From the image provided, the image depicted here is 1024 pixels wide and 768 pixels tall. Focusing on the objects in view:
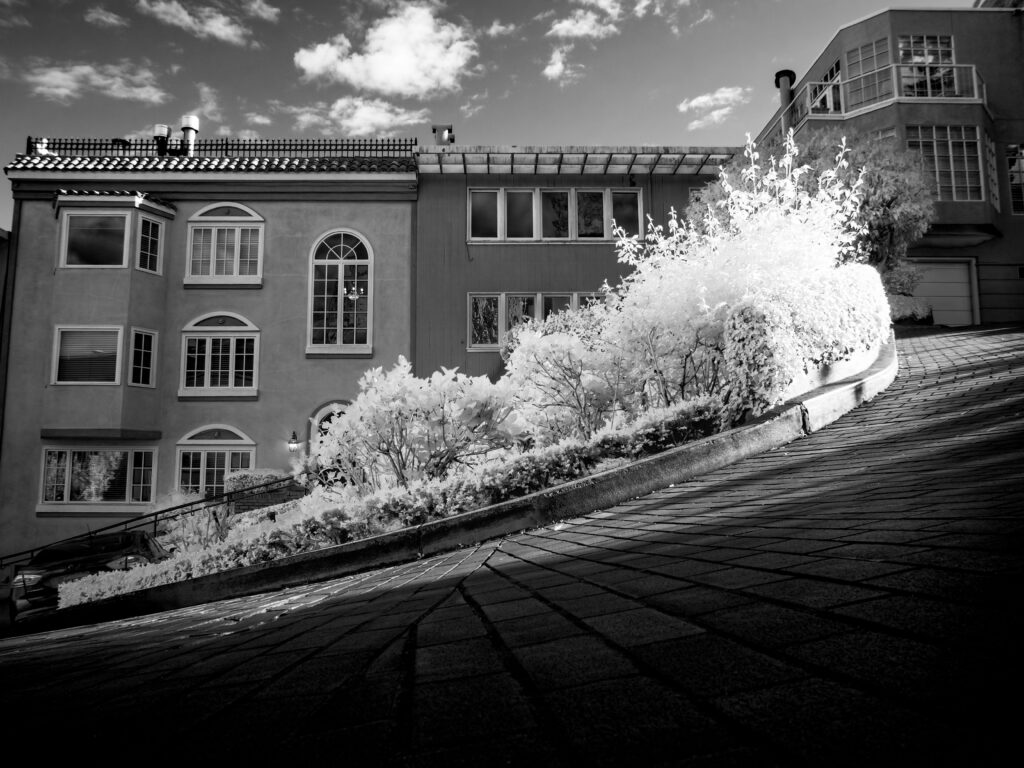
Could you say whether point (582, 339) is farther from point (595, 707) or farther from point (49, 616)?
point (595, 707)

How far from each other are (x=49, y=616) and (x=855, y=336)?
12.1 meters

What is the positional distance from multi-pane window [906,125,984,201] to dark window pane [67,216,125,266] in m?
25.4

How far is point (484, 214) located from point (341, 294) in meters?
5.18

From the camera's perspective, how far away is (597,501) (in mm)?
6668

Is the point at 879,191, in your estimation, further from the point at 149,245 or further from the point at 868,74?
the point at 149,245

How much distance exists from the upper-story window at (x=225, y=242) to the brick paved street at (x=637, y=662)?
18.2 meters

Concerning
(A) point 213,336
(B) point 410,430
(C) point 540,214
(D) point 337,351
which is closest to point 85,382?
(A) point 213,336

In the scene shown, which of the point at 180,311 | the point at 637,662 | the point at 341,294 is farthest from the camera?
the point at 341,294

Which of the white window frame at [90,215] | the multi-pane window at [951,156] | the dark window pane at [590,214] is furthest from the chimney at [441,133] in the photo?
the multi-pane window at [951,156]

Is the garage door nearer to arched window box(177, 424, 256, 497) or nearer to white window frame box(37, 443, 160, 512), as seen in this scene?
arched window box(177, 424, 256, 497)

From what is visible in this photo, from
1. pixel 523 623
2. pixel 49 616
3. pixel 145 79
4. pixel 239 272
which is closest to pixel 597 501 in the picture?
pixel 523 623

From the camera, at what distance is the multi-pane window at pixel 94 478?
19.0 m

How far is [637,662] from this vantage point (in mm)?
1677

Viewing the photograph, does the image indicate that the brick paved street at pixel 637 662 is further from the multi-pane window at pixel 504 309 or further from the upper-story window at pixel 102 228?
the upper-story window at pixel 102 228
